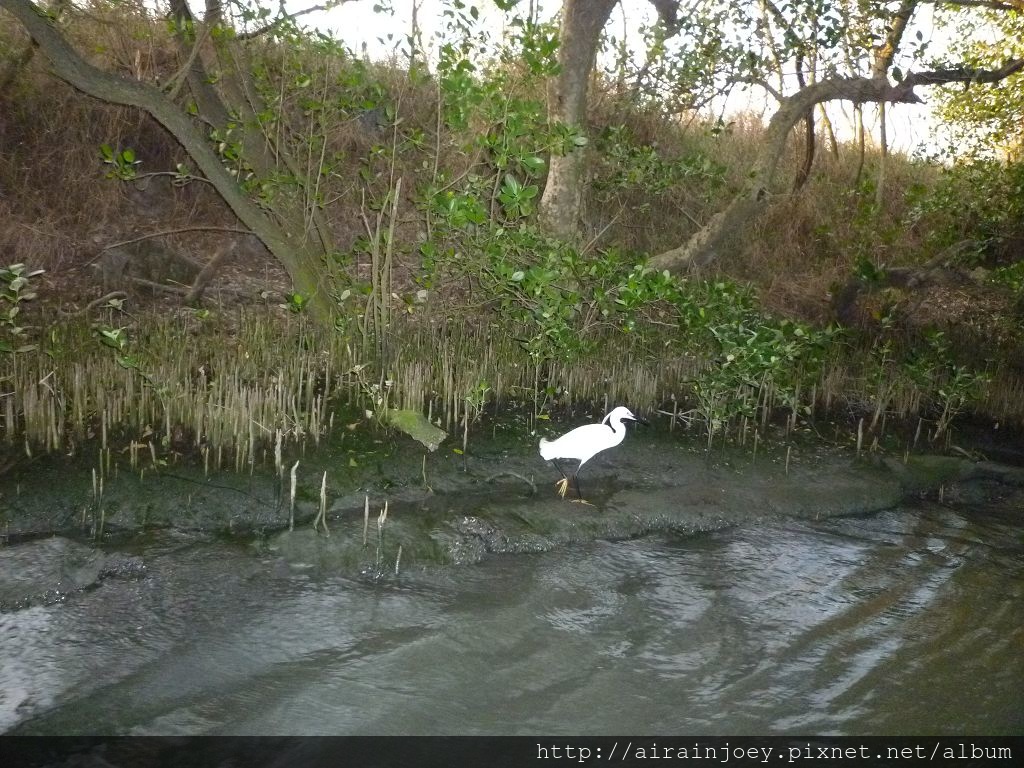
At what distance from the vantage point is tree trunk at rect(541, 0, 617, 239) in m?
7.62

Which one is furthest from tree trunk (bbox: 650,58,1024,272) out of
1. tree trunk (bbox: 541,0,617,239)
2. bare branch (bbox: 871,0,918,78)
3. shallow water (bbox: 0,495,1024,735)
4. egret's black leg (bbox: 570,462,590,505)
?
shallow water (bbox: 0,495,1024,735)

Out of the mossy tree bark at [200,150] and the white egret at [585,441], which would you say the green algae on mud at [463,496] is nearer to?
the white egret at [585,441]

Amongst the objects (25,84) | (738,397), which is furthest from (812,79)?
(25,84)

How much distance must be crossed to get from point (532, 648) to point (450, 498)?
1642 millimetres

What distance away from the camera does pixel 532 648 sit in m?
4.01

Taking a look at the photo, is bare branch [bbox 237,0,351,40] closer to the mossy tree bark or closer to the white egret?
the mossy tree bark

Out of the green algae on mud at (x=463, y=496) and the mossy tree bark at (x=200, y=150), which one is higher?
the mossy tree bark at (x=200, y=150)

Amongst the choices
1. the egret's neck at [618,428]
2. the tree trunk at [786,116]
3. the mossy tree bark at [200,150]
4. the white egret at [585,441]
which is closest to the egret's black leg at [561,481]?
the white egret at [585,441]

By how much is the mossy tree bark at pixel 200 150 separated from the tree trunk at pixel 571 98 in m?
2.08

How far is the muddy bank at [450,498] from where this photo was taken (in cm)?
468

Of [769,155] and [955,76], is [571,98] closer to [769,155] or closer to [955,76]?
[769,155]

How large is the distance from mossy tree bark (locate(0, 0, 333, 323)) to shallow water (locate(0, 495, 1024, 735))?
3.00 meters

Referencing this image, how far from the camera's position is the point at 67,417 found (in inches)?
218

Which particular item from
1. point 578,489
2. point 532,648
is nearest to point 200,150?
point 578,489
